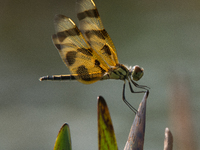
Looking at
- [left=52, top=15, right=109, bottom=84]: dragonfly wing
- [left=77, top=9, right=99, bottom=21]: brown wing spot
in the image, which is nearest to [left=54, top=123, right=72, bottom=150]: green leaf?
[left=52, top=15, right=109, bottom=84]: dragonfly wing

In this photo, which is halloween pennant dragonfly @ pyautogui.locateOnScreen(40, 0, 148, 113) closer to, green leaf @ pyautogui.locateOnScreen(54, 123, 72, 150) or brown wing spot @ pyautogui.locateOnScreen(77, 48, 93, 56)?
brown wing spot @ pyautogui.locateOnScreen(77, 48, 93, 56)

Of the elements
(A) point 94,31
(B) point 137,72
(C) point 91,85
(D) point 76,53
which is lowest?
(C) point 91,85

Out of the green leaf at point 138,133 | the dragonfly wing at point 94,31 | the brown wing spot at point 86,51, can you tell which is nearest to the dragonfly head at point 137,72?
the dragonfly wing at point 94,31

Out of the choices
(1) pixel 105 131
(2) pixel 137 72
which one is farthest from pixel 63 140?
(2) pixel 137 72

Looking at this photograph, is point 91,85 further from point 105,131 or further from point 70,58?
point 105,131

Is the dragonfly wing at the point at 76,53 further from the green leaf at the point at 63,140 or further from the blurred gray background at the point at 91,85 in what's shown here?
the blurred gray background at the point at 91,85
